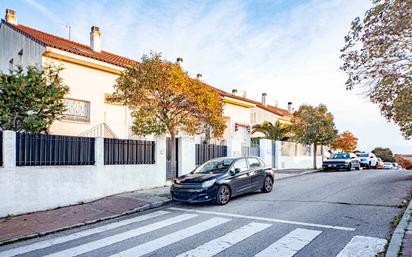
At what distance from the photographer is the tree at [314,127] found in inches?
981

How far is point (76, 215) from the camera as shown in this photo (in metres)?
8.94

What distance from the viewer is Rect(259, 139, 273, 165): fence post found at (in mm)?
22203

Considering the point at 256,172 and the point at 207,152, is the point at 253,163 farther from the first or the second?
the point at 207,152

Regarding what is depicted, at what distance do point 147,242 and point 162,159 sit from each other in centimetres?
756

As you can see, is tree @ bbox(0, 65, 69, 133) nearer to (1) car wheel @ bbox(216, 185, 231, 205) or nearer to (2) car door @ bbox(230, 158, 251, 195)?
(1) car wheel @ bbox(216, 185, 231, 205)

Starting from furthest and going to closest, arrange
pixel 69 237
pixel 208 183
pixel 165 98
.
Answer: pixel 165 98
pixel 208 183
pixel 69 237

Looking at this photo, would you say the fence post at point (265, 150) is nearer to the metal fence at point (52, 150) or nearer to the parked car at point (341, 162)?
the parked car at point (341, 162)

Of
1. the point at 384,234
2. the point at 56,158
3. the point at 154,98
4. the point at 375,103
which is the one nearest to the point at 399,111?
the point at 375,103

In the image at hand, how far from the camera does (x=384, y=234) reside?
6.32 metres

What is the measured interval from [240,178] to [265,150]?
1213cm

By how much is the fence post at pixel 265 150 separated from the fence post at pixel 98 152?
13.3 m

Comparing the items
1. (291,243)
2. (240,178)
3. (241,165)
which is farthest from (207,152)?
(291,243)

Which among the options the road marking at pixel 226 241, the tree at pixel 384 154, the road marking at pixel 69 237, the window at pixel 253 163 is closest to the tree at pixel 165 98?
the window at pixel 253 163

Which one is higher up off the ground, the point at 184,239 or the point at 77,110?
the point at 77,110
